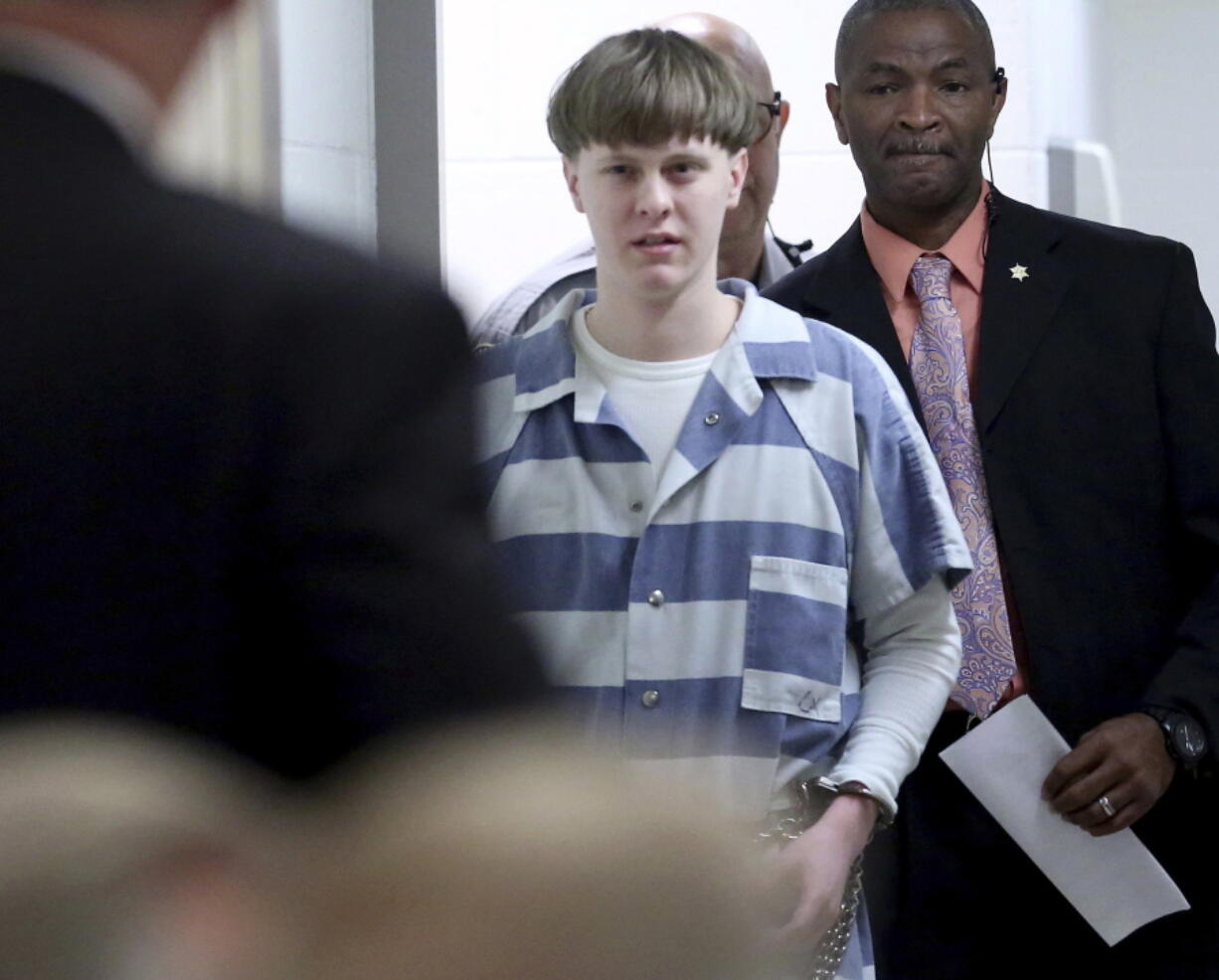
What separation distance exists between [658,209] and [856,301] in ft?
1.68

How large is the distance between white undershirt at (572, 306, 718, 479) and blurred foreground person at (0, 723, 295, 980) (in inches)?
51.7

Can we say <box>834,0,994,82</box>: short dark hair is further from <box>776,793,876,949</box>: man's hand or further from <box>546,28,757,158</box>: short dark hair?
<box>776,793,876,949</box>: man's hand

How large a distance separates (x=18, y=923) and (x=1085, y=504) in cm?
179

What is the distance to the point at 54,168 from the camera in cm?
33

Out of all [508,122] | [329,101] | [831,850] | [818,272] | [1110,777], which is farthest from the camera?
[508,122]

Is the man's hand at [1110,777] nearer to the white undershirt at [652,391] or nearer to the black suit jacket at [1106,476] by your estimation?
the black suit jacket at [1106,476]

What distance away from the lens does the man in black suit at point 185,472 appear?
0.32m

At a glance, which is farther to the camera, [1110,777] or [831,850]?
[1110,777]

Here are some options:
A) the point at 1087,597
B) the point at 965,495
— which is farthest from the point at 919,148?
the point at 1087,597

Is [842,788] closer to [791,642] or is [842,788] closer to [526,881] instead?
[791,642]

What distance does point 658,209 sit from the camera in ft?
5.20

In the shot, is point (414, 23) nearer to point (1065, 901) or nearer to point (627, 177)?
point (627, 177)

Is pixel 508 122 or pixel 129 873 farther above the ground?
pixel 129 873

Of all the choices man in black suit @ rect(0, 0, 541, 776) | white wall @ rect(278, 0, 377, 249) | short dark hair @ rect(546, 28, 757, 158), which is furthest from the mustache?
man in black suit @ rect(0, 0, 541, 776)
